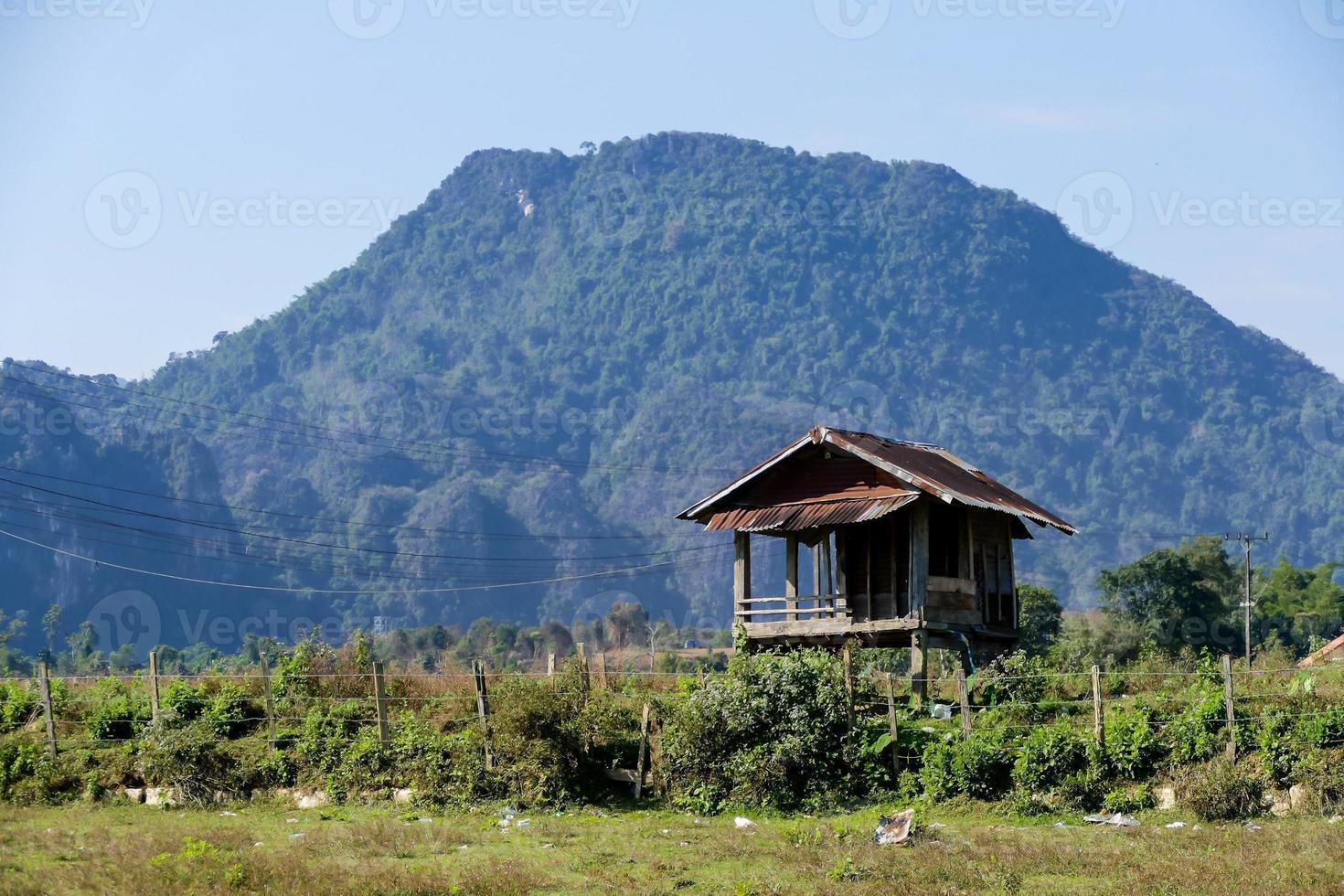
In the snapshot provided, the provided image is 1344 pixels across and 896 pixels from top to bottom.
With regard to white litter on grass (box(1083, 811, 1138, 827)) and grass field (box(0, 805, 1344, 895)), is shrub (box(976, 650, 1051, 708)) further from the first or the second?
grass field (box(0, 805, 1344, 895))

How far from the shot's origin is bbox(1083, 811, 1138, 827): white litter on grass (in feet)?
72.0

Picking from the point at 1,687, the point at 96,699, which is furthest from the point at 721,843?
the point at 1,687

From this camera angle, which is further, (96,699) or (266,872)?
(96,699)

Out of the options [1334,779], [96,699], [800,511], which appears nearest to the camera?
[1334,779]

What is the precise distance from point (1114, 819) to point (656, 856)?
674 centimetres

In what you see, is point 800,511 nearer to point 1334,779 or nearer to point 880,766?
point 880,766

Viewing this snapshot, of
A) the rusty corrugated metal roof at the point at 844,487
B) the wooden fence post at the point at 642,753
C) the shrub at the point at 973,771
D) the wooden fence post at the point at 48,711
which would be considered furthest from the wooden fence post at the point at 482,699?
the wooden fence post at the point at 48,711

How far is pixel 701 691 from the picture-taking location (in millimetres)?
25578

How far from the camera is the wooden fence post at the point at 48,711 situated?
27.9 meters

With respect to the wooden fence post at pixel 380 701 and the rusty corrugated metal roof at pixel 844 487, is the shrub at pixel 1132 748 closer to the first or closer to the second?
the rusty corrugated metal roof at pixel 844 487

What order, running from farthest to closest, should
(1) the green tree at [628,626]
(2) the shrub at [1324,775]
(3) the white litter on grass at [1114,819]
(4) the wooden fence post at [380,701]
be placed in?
(1) the green tree at [628,626]
(4) the wooden fence post at [380,701]
(3) the white litter on grass at [1114,819]
(2) the shrub at [1324,775]

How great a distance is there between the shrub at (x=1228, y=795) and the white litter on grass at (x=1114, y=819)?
0.87 metres

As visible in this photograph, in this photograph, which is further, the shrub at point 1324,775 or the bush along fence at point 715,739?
the bush along fence at point 715,739

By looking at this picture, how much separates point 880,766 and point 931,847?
486 centimetres
